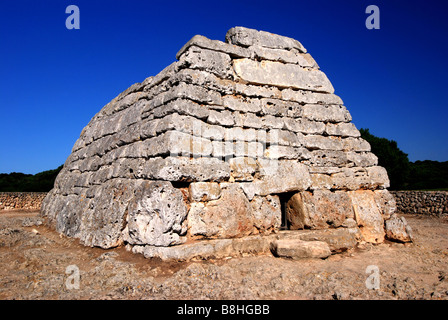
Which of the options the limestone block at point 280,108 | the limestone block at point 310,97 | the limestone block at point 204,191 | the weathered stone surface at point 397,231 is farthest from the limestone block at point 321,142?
the limestone block at point 204,191

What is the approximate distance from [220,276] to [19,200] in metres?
14.7

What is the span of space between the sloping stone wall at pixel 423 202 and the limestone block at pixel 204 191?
37.2 feet

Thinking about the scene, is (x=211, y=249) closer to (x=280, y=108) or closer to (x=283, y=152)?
(x=283, y=152)

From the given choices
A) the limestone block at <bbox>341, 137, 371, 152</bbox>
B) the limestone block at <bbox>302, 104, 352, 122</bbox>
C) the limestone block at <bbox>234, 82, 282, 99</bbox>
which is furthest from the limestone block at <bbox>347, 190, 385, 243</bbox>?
the limestone block at <bbox>234, 82, 282, 99</bbox>

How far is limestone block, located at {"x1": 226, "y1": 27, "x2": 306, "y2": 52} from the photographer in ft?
18.5

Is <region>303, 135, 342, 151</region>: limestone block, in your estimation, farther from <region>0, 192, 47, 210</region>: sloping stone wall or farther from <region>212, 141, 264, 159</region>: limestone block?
<region>0, 192, 47, 210</region>: sloping stone wall

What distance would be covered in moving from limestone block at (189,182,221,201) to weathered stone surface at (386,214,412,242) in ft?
11.6

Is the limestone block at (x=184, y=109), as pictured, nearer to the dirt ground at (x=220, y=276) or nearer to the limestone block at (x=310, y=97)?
the limestone block at (x=310, y=97)

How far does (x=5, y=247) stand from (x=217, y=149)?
4.25m

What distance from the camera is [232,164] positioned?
4.93 metres

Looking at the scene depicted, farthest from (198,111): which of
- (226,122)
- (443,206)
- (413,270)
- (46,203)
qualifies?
(443,206)

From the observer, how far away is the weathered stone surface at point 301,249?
14.5 feet

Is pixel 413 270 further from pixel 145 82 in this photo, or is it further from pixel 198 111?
pixel 145 82
